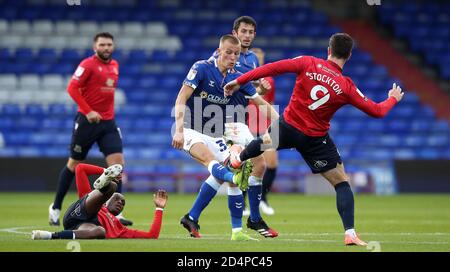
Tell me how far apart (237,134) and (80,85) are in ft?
11.3

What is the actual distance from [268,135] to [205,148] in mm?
965

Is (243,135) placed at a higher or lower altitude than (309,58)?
lower

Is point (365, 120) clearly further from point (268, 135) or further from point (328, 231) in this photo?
point (268, 135)

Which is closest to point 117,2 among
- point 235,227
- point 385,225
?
point 385,225

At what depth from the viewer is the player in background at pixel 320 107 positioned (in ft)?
27.9

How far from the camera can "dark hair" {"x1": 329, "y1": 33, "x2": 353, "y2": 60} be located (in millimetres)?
8523

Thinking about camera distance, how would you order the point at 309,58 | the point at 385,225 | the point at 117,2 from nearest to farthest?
the point at 309,58, the point at 385,225, the point at 117,2

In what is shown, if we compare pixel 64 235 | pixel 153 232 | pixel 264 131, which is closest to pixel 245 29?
pixel 153 232

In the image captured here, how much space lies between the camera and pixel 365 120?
25312 mm

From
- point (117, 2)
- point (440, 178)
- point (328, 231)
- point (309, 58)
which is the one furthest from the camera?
point (117, 2)

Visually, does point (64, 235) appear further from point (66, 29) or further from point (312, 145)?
point (66, 29)

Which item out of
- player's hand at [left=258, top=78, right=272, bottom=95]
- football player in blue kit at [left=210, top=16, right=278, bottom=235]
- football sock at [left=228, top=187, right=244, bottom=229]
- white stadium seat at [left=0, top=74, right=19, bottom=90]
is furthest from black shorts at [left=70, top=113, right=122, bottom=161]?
white stadium seat at [left=0, top=74, right=19, bottom=90]

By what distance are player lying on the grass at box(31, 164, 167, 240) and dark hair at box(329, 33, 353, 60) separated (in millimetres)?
2236

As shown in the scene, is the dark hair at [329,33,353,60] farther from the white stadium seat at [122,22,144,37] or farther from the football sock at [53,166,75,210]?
the white stadium seat at [122,22,144,37]
